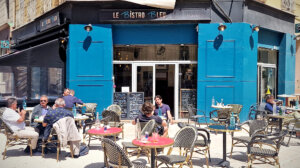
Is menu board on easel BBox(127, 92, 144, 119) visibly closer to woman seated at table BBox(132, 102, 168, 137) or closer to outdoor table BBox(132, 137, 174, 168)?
woman seated at table BBox(132, 102, 168, 137)

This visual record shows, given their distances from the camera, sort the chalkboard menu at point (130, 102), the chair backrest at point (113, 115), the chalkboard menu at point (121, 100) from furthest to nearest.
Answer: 1. the chalkboard menu at point (121, 100)
2. the chalkboard menu at point (130, 102)
3. the chair backrest at point (113, 115)

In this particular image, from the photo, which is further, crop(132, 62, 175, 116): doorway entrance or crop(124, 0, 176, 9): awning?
crop(132, 62, 175, 116): doorway entrance

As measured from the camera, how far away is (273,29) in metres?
12.1

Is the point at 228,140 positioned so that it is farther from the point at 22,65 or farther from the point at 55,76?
the point at 22,65

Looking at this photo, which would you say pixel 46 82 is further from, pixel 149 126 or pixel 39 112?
pixel 149 126

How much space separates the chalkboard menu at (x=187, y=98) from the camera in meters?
10.8

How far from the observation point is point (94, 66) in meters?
10.6

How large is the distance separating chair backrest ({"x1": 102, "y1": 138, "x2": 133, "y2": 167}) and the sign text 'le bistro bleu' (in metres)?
7.34

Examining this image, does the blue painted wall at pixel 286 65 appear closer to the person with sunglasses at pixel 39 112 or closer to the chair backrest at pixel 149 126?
the chair backrest at pixel 149 126

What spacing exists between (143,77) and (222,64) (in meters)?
3.22

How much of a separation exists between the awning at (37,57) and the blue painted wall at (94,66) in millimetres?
1028

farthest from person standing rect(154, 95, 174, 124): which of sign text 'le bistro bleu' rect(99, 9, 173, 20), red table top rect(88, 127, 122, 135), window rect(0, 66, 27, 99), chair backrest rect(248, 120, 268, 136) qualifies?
window rect(0, 66, 27, 99)

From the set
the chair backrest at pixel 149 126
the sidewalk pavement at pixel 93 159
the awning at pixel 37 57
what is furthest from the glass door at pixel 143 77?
the chair backrest at pixel 149 126

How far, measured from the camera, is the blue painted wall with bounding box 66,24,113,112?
1058cm
